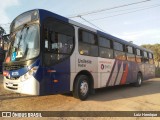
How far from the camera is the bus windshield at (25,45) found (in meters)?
6.35

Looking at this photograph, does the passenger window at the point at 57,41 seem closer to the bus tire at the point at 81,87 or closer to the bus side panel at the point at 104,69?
the bus tire at the point at 81,87

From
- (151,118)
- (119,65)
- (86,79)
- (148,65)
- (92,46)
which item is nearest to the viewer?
(151,118)

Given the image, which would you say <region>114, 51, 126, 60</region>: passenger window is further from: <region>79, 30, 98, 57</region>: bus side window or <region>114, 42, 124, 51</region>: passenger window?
<region>79, 30, 98, 57</region>: bus side window

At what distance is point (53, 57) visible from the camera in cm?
666

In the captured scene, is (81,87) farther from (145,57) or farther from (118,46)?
(145,57)

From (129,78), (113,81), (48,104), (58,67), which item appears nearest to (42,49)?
(58,67)

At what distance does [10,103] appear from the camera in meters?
7.25

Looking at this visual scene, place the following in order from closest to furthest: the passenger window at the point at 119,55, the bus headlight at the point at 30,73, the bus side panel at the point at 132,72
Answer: the bus headlight at the point at 30,73
the passenger window at the point at 119,55
the bus side panel at the point at 132,72

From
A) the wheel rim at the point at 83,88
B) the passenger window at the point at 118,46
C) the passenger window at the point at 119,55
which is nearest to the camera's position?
the wheel rim at the point at 83,88

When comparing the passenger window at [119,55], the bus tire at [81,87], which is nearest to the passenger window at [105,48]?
the passenger window at [119,55]

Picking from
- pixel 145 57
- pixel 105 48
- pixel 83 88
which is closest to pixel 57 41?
pixel 83 88

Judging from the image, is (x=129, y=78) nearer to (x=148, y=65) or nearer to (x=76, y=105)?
(x=148, y=65)

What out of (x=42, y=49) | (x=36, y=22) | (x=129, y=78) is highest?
(x=36, y=22)

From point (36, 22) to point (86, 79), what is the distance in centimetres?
312
